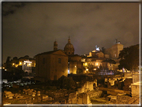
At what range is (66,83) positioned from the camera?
62.3 feet

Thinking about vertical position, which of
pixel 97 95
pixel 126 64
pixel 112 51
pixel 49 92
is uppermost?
pixel 112 51

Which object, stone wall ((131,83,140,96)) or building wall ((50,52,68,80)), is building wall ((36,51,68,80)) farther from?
stone wall ((131,83,140,96))

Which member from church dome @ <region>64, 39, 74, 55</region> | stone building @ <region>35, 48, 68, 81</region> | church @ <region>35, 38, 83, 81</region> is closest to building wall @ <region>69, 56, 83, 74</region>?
church dome @ <region>64, 39, 74, 55</region>

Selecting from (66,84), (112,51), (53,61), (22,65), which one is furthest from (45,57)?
(112,51)

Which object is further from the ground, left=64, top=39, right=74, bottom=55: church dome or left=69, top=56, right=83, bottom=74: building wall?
left=64, top=39, right=74, bottom=55: church dome

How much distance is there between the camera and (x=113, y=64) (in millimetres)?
53844

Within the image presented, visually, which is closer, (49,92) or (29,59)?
(49,92)

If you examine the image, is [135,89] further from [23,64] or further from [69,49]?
[69,49]

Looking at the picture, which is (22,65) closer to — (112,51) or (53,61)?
(53,61)

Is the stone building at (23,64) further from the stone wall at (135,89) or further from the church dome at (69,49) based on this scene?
the stone wall at (135,89)

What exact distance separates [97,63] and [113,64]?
312 inches

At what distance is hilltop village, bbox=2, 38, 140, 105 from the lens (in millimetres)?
10305

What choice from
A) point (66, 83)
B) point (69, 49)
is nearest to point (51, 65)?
point (66, 83)

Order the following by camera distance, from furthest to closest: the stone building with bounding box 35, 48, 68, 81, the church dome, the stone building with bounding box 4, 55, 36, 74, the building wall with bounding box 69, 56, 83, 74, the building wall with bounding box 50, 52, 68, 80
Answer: the church dome
the stone building with bounding box 4, 55, 36, 74
the building wall with bounding box 69, 56, 83, 74
the building wall with bounding box 50, 52, 68, 80
the stone building with bounding box 35, 48, 68, 81
